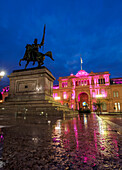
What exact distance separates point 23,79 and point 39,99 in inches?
110

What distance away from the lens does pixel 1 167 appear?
66 centimetres

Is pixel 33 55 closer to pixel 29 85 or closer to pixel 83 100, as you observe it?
pixel 29 85

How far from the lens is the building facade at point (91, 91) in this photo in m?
38.1

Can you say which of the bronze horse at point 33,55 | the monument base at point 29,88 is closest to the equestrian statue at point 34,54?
the bronze horse at point 33,55

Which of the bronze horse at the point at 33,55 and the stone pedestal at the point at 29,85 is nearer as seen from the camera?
the stone pedestal at the point at 29,85

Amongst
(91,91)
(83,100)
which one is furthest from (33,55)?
(83,100)

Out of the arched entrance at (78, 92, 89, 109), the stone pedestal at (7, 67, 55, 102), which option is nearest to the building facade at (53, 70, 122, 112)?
the arched entrance at (78, 92, 89, 109)

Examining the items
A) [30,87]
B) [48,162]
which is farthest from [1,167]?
[30,87]

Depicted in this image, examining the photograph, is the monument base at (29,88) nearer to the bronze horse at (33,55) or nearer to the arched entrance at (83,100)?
the bronze horse at (33,55)

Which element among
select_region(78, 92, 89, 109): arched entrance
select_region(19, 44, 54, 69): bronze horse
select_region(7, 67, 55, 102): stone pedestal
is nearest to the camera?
select_region(7, 67, 55, 102): stone pedestal

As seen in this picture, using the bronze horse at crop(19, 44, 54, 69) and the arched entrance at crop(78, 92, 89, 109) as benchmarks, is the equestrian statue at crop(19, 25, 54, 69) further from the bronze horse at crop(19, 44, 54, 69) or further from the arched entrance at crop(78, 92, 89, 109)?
the arched entrance at crop(78, 92, 89, 109)

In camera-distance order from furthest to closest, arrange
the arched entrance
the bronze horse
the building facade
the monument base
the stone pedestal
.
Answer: the arched entrance, the building facade, the bronze horse, the stone pedestal, the monument base

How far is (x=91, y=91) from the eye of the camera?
40.0 metres

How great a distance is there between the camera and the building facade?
125 ft
